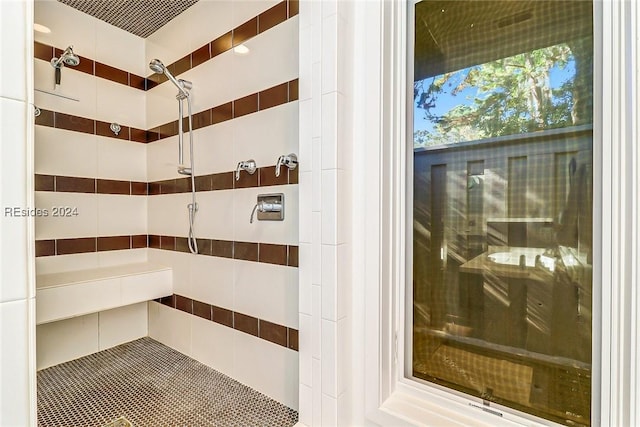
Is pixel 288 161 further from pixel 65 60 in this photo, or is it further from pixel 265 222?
pixel 65 60

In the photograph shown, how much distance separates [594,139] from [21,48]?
1.33 m

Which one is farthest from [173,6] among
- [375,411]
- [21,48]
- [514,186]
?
[375,411]

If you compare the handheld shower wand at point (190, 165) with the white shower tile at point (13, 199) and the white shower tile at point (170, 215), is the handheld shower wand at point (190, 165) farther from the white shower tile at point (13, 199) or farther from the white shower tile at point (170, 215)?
the white shower tile at point (13, 199)

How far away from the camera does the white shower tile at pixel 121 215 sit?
2041 mm

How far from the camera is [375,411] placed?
3.79ft

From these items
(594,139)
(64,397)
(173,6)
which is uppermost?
(173,6)

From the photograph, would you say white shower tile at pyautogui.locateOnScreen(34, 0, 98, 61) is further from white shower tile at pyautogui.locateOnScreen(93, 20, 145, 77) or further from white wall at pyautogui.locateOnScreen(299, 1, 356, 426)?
white wall at pyautogui.locateOnScreen(299, 1, 356, 426)

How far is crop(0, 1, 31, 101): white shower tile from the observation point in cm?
55

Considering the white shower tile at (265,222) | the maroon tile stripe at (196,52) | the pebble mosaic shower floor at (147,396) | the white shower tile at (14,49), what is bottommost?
the pebble mosaic shower floor at (147,396)

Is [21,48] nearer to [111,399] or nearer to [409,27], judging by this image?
[409,27]

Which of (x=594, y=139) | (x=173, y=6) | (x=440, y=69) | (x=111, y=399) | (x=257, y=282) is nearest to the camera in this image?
(x=594, y=139)

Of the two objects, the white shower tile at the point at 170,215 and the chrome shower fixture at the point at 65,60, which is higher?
the chrome shower fixture at the point at 65,60

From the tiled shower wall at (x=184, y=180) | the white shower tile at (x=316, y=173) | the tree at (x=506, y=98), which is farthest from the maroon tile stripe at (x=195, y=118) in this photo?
the tree at (x=506, y=98)

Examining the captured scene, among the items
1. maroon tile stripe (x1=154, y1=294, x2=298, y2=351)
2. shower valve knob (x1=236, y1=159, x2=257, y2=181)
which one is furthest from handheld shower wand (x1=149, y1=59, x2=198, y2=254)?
shower valve knob (x1=236, y1=159, x2=257, y2=181)
